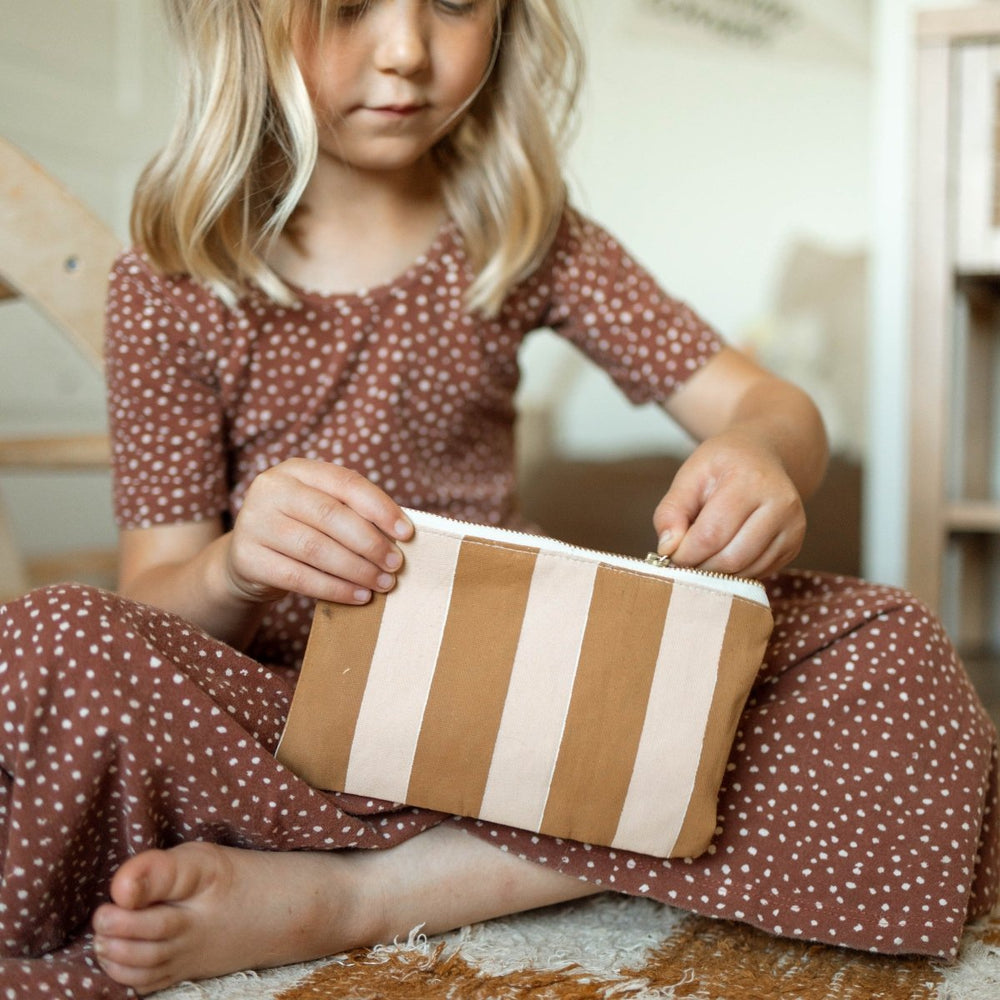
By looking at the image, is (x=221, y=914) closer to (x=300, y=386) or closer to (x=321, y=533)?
(x=321, y=533)

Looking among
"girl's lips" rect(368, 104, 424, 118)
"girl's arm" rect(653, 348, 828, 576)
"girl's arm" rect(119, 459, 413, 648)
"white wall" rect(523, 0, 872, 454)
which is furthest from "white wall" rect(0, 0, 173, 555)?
"girl's arm" rect(653, 348, 828, 576)

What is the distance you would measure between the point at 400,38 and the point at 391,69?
19 mm

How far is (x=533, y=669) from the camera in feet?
1.88

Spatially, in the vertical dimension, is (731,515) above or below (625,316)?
below

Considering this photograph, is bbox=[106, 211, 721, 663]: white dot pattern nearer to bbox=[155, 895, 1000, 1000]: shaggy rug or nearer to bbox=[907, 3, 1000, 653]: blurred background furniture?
bbox=[155, 895, 1000, 1000]: shaggy rug

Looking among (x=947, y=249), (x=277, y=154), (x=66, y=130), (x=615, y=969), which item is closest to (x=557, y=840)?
(x=615, y=969)

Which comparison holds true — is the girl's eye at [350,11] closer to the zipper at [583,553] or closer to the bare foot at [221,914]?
the zipper at [583,553]

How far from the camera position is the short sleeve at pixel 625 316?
0.86 meters

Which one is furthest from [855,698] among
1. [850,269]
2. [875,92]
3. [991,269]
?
[850,269]

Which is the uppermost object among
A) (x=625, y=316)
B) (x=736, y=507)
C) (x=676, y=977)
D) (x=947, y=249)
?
(x=947, y=249)

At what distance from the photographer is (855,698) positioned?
2.07 feet

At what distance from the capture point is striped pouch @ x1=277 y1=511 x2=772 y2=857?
0.57m

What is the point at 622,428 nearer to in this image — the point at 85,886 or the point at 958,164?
the point at 958,164

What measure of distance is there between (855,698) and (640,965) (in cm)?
18
